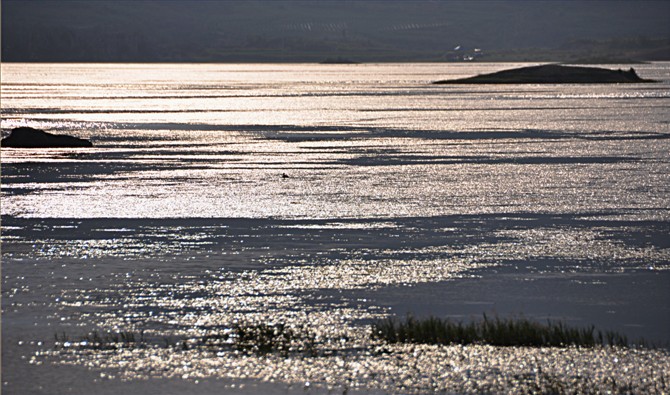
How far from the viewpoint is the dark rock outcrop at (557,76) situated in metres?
117

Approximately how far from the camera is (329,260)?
15.5 metres

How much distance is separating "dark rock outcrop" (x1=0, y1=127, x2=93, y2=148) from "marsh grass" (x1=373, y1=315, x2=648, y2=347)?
27989 millimetres

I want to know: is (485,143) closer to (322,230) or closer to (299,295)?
(322,230)

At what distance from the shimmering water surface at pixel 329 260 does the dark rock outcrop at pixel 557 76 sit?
276 feet

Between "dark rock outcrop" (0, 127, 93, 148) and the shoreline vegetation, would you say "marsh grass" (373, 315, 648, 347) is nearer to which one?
the shoreline vegetation

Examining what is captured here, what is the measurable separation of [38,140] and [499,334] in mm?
29378

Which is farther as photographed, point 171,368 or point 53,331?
point 53,331

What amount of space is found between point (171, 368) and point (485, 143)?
27.1 metres

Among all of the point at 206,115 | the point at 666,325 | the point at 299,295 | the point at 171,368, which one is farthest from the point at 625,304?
the point at 206,115

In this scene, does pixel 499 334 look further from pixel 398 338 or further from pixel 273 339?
pixel 273 339

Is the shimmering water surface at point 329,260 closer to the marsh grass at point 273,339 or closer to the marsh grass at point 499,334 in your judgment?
the marsh grass at point 273,339

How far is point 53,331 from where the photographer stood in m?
11.7

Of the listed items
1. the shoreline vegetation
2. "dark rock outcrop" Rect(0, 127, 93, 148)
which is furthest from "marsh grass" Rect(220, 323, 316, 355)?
"dark rock outcrop" Rect(0, 127, 93, 148)

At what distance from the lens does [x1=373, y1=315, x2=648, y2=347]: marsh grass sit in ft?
35.9
